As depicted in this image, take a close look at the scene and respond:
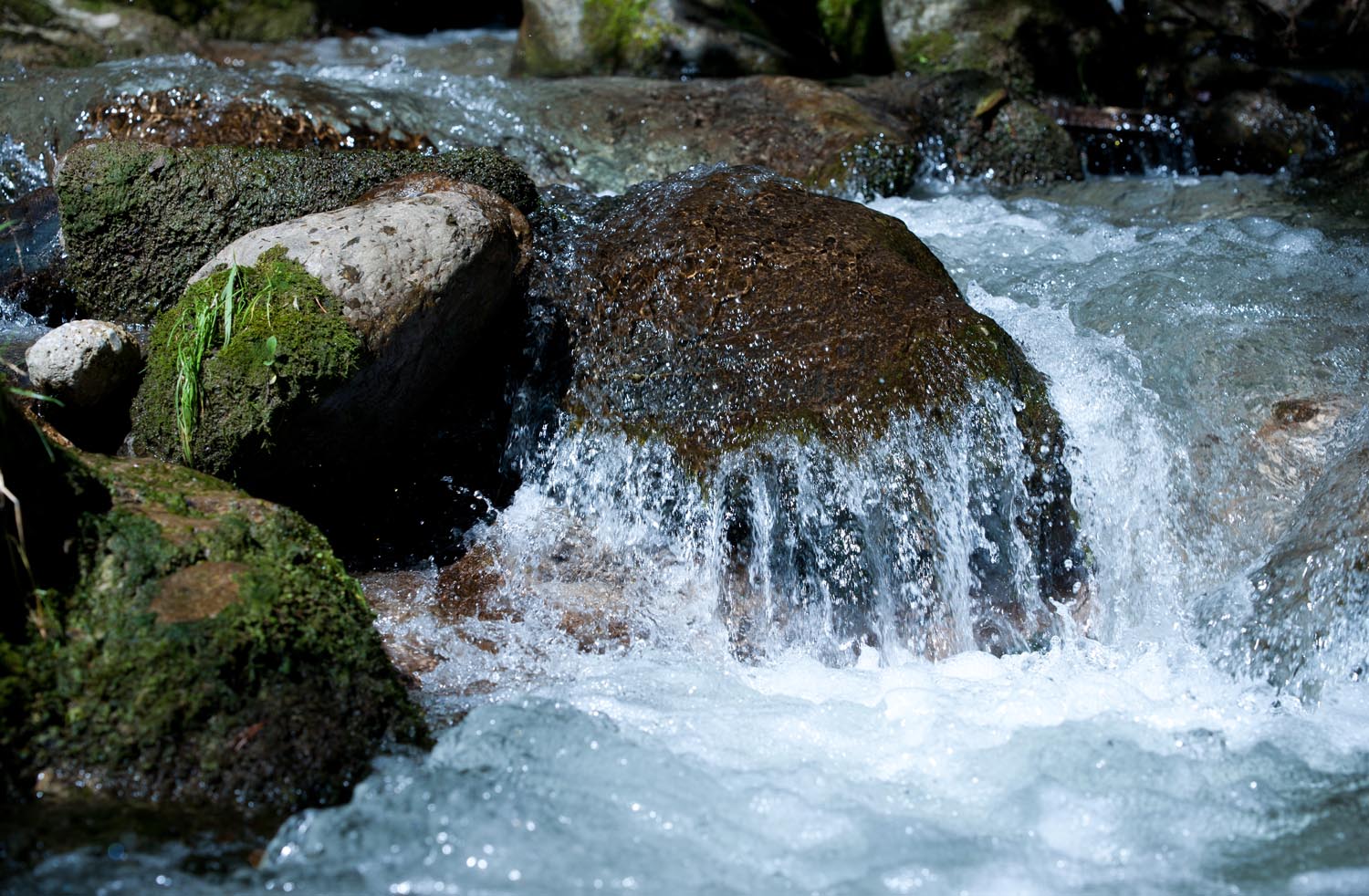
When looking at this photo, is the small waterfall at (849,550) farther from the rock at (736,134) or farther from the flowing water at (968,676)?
the rock at (736,134)

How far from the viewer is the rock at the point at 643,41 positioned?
28.6 feet

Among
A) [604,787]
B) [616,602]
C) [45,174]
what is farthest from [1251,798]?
[45,174]

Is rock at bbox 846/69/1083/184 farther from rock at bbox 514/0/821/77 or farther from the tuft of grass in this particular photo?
the tuft of grass

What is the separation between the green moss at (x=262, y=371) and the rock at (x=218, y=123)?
296 centimetres

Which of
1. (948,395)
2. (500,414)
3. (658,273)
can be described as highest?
(658,273)

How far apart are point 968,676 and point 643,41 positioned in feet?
20.7

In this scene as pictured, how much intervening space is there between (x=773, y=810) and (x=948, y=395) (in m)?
1.98

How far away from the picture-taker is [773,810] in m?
2.96

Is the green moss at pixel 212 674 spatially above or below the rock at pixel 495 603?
above

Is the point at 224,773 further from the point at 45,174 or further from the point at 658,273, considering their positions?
the point at 45,174

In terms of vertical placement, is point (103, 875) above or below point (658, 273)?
below

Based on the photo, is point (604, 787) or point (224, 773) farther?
point (604, 787)

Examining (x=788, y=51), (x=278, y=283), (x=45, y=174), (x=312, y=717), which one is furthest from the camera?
(x=788, y=51)

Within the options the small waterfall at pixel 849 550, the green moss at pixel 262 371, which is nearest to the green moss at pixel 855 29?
the small waterfall at pixel 849 550
